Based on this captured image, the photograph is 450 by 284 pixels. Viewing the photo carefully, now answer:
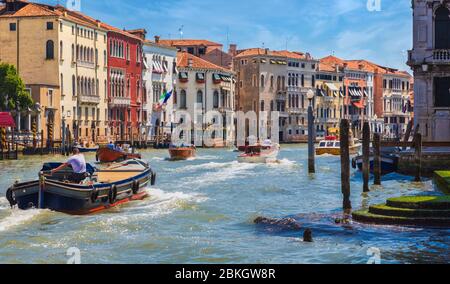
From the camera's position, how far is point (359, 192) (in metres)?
23.7

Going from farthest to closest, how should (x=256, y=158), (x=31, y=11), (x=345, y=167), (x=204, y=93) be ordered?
(x=204, y=93)
(x=31, y=11)
(x=256, y=158)
(x=345, y=167)

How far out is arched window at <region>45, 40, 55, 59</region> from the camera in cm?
5238

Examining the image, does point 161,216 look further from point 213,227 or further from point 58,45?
point 58,45

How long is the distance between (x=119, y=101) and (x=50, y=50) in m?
Answer: 9.63

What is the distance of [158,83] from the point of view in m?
68.1

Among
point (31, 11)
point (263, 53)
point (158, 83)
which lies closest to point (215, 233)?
point (31, 11)

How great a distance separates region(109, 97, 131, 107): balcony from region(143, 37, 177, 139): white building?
11.0 ft

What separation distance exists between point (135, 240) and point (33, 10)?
40.4 metres

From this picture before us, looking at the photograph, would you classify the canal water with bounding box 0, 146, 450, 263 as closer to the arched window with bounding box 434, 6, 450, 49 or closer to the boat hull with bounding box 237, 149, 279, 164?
the arched window with bounding box 434, 6, 450, 49

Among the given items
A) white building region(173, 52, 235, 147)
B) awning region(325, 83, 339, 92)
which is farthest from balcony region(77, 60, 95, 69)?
awning region(325, 83, 339, 92)

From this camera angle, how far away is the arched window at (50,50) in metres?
52.4

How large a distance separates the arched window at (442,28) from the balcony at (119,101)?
32.2 metres

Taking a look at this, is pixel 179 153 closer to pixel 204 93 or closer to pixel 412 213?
pixel 204 93
